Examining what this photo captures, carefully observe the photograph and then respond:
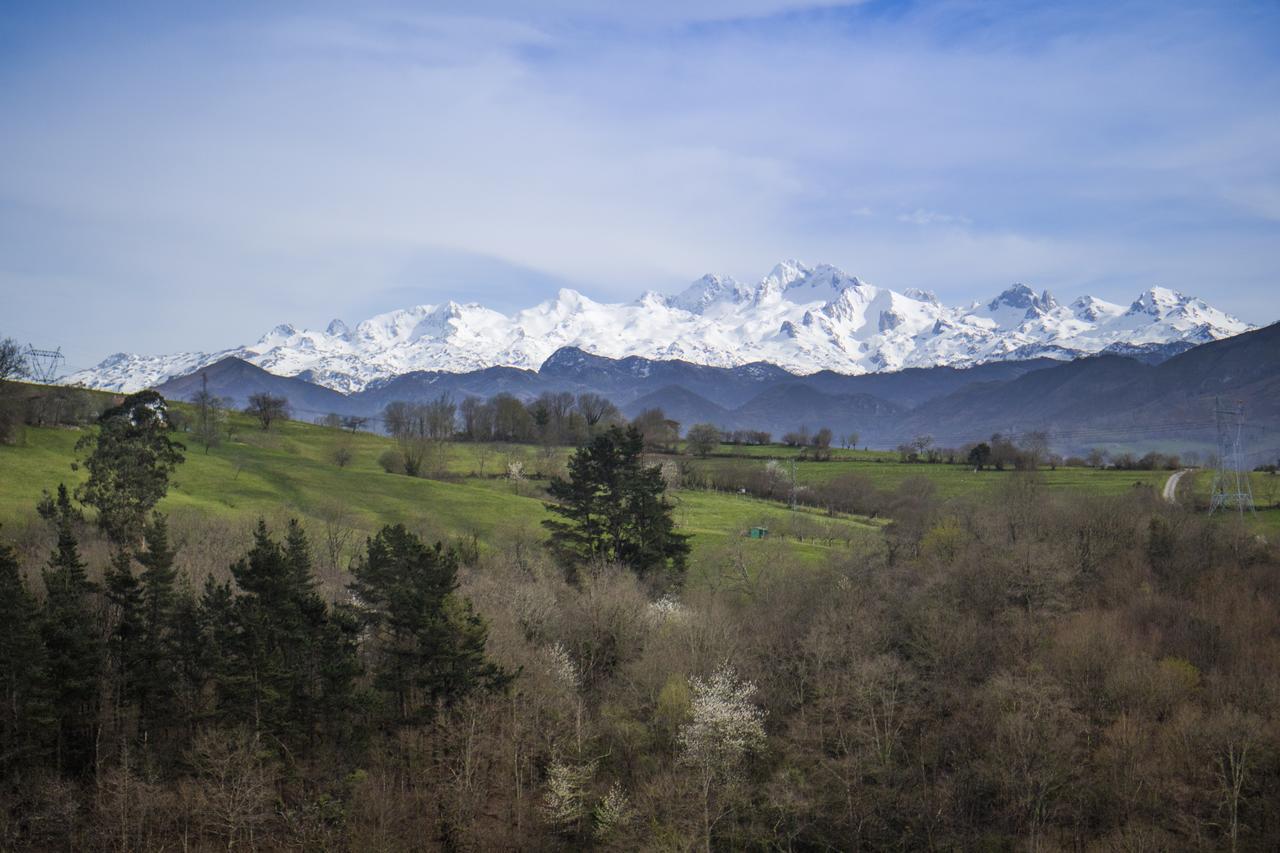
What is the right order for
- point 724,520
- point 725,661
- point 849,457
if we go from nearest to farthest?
point 725,661 < point 724,520 < point 849,457

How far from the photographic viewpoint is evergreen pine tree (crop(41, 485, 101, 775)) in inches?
1905

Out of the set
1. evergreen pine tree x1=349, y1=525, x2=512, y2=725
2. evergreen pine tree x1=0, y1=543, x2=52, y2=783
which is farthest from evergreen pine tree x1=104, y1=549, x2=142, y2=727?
evergreen pine tree x1=349, y1=525, x2=512, y2=725

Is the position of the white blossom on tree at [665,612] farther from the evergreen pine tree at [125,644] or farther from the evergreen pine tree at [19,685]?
the evergreen pine tree at [19,685]

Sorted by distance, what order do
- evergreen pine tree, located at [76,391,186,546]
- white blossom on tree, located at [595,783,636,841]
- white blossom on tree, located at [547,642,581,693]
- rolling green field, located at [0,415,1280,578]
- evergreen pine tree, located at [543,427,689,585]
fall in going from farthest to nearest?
rolling green field, located at [0,415,1280,578], evergreen pine tree, located at [543,427,689,585], evergreen pine tree, located at [76,391,186,546], white blossom on tree, located at [547,642,581,693], white blossom on tree, located at [595,783,636,841]

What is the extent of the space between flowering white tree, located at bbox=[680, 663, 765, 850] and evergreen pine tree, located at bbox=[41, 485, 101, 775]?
107ft

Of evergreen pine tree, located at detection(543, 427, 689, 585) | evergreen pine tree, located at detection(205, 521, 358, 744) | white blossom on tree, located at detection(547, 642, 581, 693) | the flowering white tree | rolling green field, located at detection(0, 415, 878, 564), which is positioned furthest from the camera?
rolling green field, located at detection(0, 415, 878, 564)

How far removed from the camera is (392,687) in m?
51.9

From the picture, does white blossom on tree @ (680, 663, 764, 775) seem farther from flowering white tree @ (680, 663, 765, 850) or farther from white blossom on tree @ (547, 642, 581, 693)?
white blossom on tree @ (547, 642, 581, 693)

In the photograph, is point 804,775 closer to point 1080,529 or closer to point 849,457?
point 1080,529

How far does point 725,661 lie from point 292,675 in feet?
84.3

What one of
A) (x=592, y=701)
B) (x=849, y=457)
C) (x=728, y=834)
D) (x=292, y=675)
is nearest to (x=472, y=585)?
(x=592, y=701)

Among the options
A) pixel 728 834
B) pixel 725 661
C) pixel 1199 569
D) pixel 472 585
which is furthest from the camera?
pixel 1199 569

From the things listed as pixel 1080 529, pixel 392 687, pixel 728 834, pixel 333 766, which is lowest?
pixel 728 834

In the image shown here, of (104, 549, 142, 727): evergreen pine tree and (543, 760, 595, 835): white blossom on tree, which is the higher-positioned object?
(104, 549, 142, 727): evergreen pine tree
